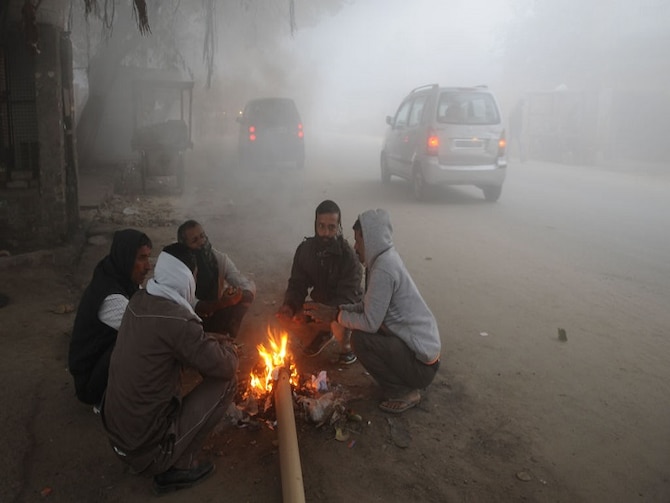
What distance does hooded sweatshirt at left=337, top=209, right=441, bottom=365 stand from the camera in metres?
3.34

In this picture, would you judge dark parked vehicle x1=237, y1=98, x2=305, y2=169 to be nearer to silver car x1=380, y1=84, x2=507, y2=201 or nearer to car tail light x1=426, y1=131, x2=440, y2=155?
silver car x1=380, y1=84, x2=507, y2=201

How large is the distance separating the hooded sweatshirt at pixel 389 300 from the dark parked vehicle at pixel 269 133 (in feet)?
41.6

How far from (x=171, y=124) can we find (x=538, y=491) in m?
11.2

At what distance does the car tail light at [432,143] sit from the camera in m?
10.3

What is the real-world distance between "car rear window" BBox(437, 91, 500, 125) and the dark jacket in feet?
22.5

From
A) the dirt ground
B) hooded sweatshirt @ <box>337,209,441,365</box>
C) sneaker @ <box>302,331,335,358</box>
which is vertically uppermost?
hooded sweatshirt @ <box>337,209,441,365</box>

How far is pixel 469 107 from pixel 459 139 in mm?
757

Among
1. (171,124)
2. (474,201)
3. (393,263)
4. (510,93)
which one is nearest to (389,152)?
(474,201)

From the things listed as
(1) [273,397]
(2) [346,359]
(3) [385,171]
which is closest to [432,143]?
(3) [385,171]

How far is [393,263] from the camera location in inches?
132

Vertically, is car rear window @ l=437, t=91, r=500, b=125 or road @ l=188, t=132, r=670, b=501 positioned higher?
car rear window @ l=437, t=91, r=500, b=125

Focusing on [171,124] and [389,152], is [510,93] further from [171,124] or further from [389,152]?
[171,124]

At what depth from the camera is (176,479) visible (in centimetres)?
277

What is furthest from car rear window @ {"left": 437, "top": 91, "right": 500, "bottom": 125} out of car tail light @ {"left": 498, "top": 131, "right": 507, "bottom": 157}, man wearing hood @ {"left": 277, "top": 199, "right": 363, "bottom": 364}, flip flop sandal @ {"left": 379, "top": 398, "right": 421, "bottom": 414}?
flip flop sandal @ {"left": 379, "top": 398, "right": 421, "bottom": 414}
